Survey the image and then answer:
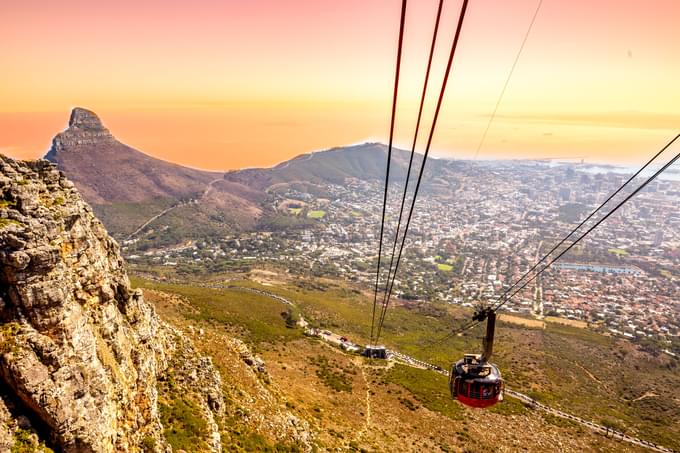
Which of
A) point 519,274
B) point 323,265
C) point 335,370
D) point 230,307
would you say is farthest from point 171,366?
point 519,274

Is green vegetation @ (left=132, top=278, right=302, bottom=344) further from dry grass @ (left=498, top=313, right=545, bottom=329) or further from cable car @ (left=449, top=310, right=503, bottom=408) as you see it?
dry grass @ (left=498, top=313, right=545, bottom=329)

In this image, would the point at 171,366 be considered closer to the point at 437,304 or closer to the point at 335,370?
the point at 335,370

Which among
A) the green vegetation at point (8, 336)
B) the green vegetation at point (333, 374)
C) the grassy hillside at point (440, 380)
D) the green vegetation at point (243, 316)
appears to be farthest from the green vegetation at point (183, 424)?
the green vegetation at point (243, 316)

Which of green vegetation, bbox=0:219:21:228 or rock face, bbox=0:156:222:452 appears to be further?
green vegetation, bbox=0:219:21:228

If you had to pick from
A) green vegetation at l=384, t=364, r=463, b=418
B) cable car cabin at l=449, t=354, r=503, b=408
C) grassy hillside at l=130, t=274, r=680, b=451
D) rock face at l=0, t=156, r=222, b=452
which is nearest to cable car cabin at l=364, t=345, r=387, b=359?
green vegetation at l=384, t=364, r=463, b=418

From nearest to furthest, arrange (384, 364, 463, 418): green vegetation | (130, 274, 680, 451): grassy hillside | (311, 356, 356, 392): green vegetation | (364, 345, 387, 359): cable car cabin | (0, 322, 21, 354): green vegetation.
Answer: (0, 322, 21, 354): green vegetation < (130, 274, 680, 451): grassy hillside < (311, 356, 356, 392): green vegetation < (384, 364, 463, 418): green vegetation < (364, 345, 387, 359): cable car cabin

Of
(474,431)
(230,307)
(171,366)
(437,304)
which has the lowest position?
(437,304)

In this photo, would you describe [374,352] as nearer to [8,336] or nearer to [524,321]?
[8,336]
